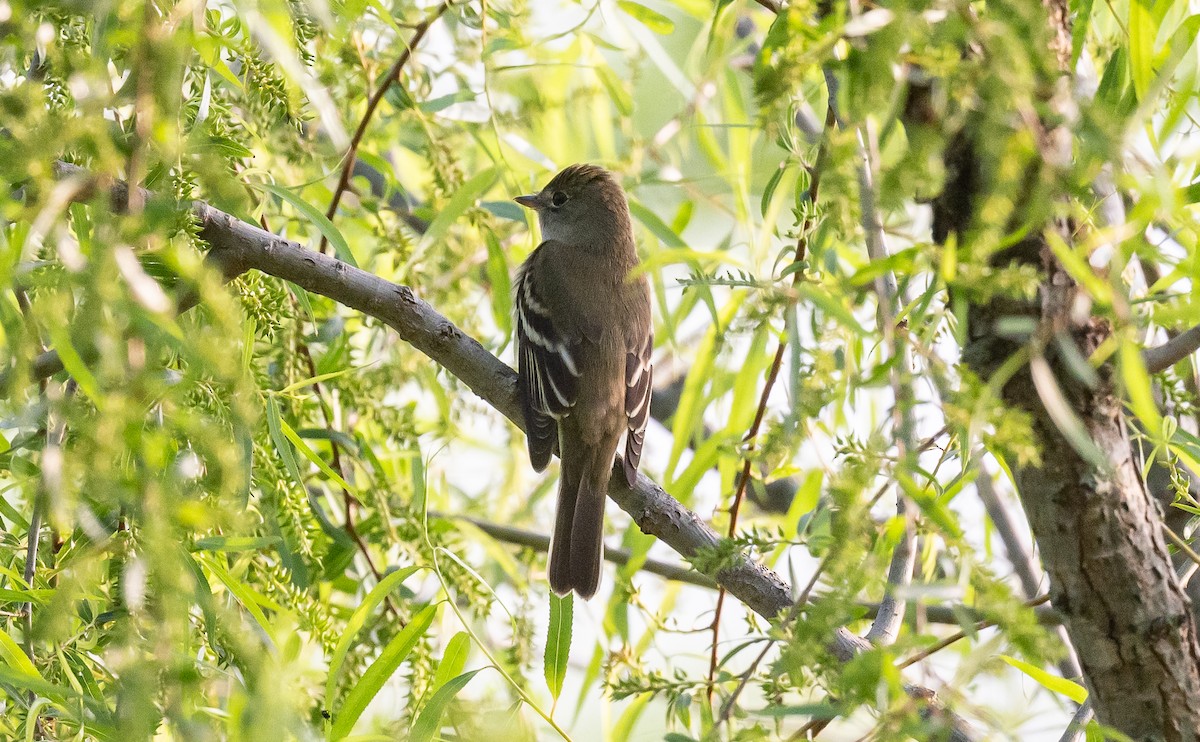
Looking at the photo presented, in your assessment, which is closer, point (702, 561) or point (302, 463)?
point (702, 561)

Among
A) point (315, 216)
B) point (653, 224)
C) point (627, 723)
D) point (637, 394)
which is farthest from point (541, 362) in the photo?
point (315, 216)

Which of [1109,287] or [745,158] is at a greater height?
[745,158]

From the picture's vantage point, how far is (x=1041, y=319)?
1.54 m

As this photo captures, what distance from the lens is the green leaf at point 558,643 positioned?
7.40 feet

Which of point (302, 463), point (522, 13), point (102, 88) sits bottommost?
point (102, 88)

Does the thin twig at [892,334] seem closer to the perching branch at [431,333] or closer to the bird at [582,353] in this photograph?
the perching branch at [431,333]

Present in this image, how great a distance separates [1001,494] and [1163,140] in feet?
6.79

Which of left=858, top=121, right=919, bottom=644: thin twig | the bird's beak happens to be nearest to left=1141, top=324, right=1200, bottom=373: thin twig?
left=858, top=121, right=919, bottom=644: thin twig

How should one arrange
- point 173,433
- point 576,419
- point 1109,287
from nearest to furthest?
1. point 1109,287
2. point 173,433
3. point 576,419

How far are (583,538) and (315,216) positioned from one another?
167 centimetres

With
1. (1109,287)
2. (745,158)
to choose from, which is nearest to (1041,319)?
(1109,287)

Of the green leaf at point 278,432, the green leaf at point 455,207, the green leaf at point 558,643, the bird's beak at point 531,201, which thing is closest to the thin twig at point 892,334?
the green leaf at point 558,643

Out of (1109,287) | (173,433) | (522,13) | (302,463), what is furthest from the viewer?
(522,13)

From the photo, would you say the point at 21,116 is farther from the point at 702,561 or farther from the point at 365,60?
the point at 365,60
